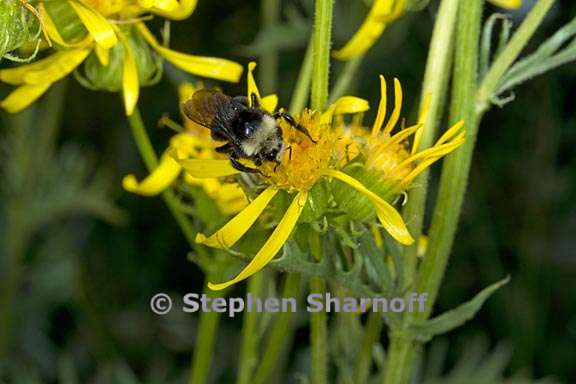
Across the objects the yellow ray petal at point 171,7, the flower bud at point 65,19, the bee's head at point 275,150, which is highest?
the yellow ray petal at point 171,7

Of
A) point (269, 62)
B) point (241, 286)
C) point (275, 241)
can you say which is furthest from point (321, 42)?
point (241, 286)

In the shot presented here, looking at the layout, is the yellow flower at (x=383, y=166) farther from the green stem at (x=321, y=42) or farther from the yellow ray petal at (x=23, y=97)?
the yellow ray petal at (x=23, y=97)

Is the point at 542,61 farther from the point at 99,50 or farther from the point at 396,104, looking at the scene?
the point at 99,50

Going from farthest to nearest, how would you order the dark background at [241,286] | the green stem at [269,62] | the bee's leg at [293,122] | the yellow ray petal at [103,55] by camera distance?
the dark background at [241,286]
the green stem at [269,62]
the yellow ray petal at [103,55]
the bee's leg at [293,122]

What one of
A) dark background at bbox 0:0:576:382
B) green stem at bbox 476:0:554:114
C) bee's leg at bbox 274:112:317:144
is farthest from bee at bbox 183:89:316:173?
dark background at bbox 0:0:576:382

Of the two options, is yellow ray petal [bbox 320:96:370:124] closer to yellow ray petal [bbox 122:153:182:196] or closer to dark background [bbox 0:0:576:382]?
yellow ray petal [bbox 122:153:182:196]

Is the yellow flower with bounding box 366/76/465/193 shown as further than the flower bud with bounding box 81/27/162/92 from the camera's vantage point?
No

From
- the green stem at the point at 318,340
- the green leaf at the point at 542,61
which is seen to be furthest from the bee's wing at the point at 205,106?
the green leaf at the point at 542,61
